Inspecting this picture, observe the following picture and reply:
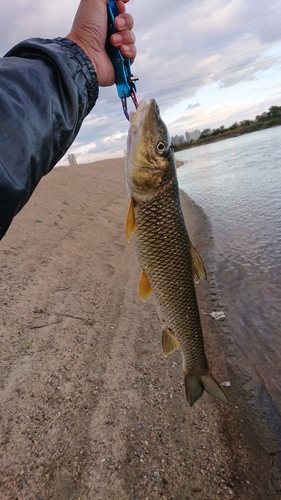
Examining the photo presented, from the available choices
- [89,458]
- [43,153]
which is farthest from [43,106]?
[89,458]

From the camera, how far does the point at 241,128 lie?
249 ft

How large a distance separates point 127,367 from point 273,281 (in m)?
3.39

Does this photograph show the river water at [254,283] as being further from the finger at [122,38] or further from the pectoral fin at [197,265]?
the finger at [122,38]

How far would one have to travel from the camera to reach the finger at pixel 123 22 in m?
2.22

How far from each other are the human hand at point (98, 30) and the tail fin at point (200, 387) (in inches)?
97.5

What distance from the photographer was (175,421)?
3234 millimetres

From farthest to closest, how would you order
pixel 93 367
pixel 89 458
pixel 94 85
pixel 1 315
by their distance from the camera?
pixel 1 315, pixel 93 367, pixel 89 458, pixel 94 85

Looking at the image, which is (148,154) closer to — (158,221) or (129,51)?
(158,221)

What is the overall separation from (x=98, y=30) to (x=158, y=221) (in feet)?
4.27

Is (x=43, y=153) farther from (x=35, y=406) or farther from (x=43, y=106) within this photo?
(x=35, y=406)

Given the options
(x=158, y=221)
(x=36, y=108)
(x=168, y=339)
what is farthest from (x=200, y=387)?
(x=36, y=108)

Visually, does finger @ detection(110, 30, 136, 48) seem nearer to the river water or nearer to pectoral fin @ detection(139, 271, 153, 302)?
pectoral fin @ detection(139, 271, 153, 302)

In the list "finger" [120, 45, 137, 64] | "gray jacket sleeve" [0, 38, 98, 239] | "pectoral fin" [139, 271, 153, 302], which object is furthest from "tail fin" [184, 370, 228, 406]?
"finger" [120, 45, 137, 64]

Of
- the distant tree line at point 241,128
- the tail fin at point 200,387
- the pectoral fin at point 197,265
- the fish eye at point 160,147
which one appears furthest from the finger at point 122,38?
the distant tree line at point 241,128
